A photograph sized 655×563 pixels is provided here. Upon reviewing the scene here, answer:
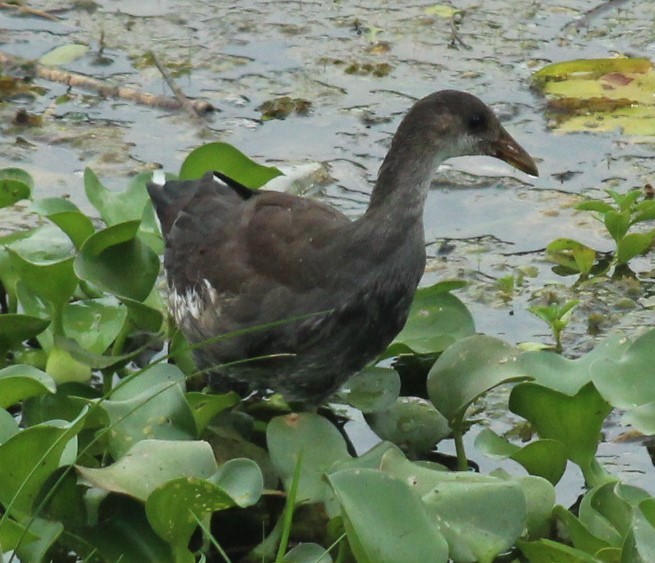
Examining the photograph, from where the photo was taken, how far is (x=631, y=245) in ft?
15.7

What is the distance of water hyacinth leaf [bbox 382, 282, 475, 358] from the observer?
13.7ft

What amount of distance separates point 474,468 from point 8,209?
2.07m

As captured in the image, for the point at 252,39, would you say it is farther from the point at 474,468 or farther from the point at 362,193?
the point at 474,468

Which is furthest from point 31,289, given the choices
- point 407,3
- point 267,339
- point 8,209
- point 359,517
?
point 407,3

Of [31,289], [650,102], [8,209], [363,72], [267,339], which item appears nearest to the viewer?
[267,339]

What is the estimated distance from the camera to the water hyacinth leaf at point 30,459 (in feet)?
10.1

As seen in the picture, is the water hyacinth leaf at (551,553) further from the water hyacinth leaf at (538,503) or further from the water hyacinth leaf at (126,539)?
the water hyacinth leaf at (126,539)

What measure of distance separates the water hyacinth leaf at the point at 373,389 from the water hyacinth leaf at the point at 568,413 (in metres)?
0.53

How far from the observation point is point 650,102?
584 cm

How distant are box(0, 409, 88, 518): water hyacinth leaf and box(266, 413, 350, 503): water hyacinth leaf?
0.57 meters

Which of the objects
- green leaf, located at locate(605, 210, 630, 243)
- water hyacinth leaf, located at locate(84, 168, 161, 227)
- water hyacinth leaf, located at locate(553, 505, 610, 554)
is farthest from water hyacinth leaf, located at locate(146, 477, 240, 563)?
green leaf, located at locate(605, 210, 630, 243)

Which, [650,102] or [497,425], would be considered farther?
[650,102]

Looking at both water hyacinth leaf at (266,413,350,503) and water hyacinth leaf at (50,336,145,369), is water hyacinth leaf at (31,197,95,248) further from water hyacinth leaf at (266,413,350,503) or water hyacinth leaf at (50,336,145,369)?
water hyacinth leaf at (266,413,350,503)

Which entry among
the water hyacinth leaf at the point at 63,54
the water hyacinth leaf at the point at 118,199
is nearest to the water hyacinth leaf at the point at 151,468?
the water hyacinth leaf at the point at 118,199
